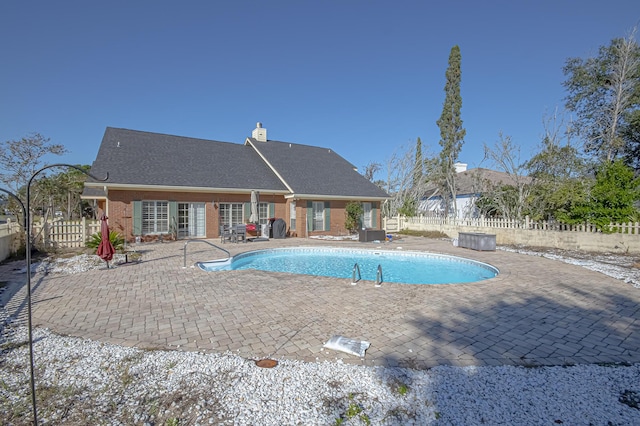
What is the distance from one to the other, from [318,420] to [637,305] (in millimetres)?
6745

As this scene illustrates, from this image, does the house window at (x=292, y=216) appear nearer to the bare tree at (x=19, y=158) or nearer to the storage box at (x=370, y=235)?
the storage box at (x=370, y=235)

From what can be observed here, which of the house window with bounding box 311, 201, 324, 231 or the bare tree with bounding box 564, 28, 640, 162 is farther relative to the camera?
the house window with bounding box 311, 201, 324, 231

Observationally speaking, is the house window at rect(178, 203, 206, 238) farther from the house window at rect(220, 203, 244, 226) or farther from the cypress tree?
the cypress tree

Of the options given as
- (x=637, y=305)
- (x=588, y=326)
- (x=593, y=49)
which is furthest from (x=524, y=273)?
(x=593, y=49)

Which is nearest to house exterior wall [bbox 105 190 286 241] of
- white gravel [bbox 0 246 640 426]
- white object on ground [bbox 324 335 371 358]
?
white gravel [bbox 0 246 640 426]

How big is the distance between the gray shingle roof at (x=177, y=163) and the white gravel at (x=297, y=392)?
13131 mm

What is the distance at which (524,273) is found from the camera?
8.62 metres

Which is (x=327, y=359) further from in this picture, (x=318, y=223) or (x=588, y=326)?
(x=318, y=223)

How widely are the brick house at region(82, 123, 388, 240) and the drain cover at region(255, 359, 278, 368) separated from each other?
1309 cm

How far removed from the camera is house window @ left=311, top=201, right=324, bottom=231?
20109 mm

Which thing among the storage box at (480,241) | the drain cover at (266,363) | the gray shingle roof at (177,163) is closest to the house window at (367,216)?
the gray shingle roof at (177,163)

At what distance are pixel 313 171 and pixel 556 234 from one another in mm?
14385

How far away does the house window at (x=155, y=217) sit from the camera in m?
15.5

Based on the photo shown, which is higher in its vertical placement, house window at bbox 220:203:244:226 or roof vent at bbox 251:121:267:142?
roof vent at bbox 251:121:267:142
